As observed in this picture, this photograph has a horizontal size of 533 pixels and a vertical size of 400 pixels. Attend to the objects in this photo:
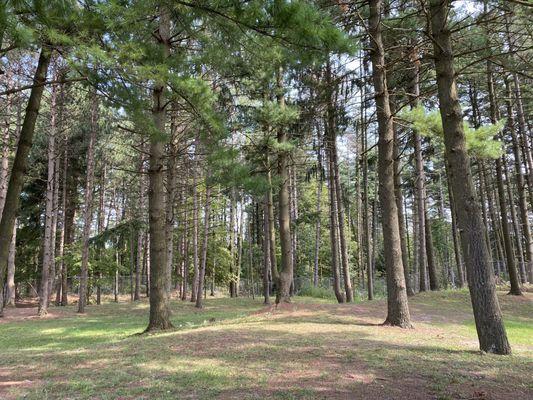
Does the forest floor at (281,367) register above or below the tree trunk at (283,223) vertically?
below

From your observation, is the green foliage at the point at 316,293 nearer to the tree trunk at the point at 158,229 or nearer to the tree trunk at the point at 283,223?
the tree trunk at the point at 283,223

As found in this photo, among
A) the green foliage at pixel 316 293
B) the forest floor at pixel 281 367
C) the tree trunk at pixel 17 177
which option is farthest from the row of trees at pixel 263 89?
the green foliage at pixel 316 293

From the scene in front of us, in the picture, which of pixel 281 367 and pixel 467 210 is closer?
pixel 281 367

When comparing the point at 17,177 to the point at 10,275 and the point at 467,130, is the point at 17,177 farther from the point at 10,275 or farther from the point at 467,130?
the point at 10,275

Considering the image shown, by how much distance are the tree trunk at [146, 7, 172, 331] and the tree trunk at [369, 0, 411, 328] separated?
4.42 meters

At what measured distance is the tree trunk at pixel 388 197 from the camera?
27.7ft

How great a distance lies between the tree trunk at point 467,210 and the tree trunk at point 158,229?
5299 millimetres

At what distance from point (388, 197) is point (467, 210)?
2843 millimetres

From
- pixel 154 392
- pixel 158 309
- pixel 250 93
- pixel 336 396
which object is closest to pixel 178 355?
pixel 154 392

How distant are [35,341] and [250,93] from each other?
33.1ft

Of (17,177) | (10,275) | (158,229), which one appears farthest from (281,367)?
(10,275)

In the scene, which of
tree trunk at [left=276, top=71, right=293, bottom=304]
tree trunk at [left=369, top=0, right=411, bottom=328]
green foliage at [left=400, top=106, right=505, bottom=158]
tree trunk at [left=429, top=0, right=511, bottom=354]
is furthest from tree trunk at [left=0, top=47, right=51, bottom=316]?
tree trunk at [left=276, top=71, right=293, bottom=304]

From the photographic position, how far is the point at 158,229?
29.3 feet

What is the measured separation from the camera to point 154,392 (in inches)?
161
